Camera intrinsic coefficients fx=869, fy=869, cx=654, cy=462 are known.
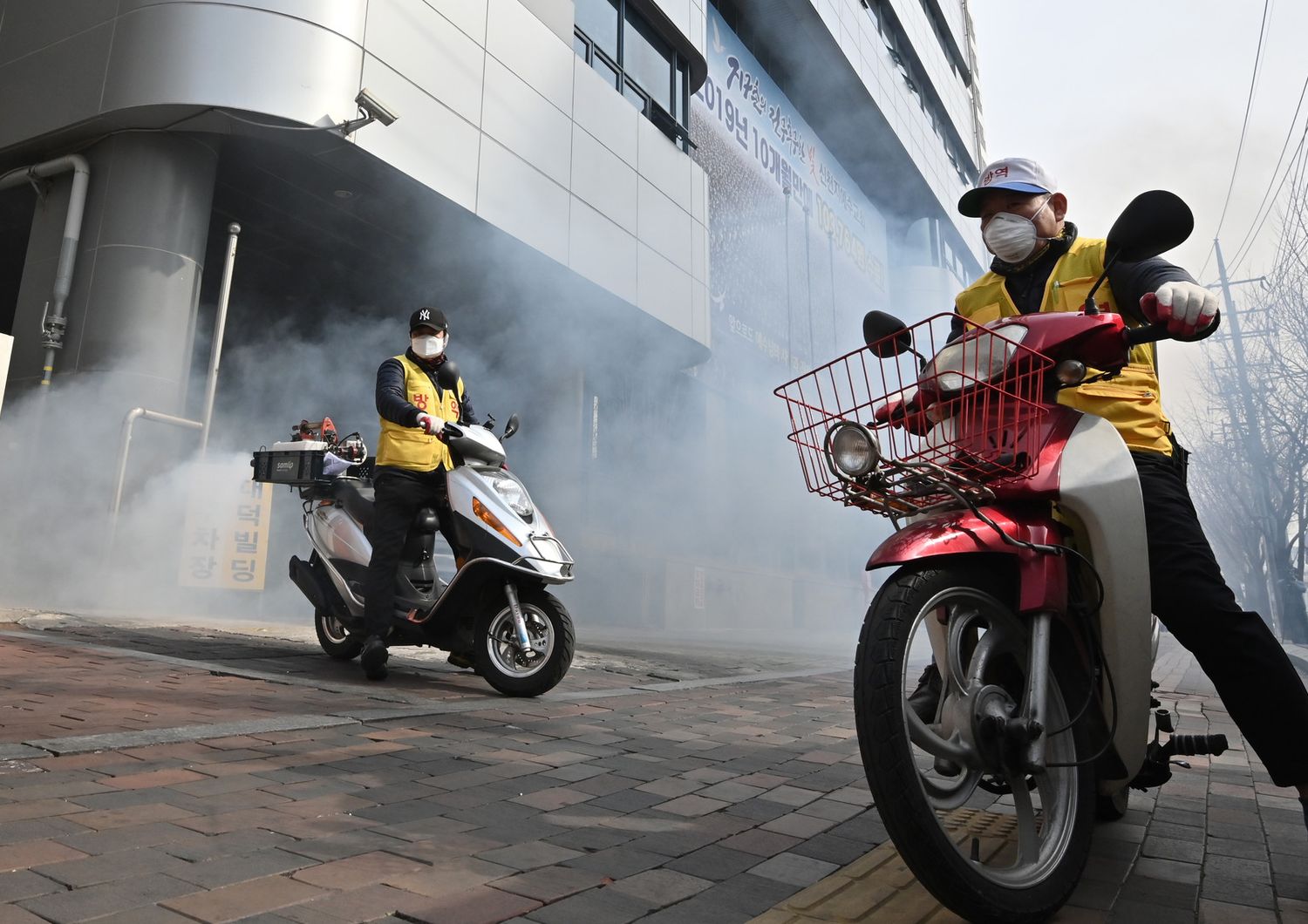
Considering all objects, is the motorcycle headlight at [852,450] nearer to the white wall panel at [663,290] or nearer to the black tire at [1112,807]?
the black tire at [1112,807]

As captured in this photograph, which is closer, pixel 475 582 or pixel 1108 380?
pixel 1108 380

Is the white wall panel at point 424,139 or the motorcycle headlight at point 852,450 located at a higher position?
the white wall panel at point 424,139

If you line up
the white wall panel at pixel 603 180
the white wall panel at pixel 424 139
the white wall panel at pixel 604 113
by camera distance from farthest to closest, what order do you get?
the white wall panel at pixel 604 113
the white wall panel at pixel 603 180
the white wall panel at pixel 424 139

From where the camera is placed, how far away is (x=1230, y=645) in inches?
62.9

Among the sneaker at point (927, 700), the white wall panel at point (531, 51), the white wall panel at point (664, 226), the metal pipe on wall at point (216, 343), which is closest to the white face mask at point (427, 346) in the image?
the sneaker at point (927, 700)

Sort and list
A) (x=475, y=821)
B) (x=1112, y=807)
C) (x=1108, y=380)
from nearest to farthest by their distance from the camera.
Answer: (x=1108, y=380) < (x=475, y=821) < (x=1112, y=807)

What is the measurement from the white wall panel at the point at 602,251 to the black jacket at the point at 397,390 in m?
6.73

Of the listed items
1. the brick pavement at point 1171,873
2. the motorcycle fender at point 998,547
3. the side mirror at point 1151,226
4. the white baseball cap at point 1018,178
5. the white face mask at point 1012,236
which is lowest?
the brick pavement at point 1171,873

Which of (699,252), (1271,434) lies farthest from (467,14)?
(1271,434)

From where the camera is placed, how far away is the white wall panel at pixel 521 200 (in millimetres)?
9477

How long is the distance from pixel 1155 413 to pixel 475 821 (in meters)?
1.69

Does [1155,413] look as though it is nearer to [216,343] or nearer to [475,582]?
[475,582]

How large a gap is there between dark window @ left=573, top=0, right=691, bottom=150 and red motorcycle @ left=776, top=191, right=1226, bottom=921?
446 inches

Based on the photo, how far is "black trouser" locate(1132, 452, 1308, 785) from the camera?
1.59m
